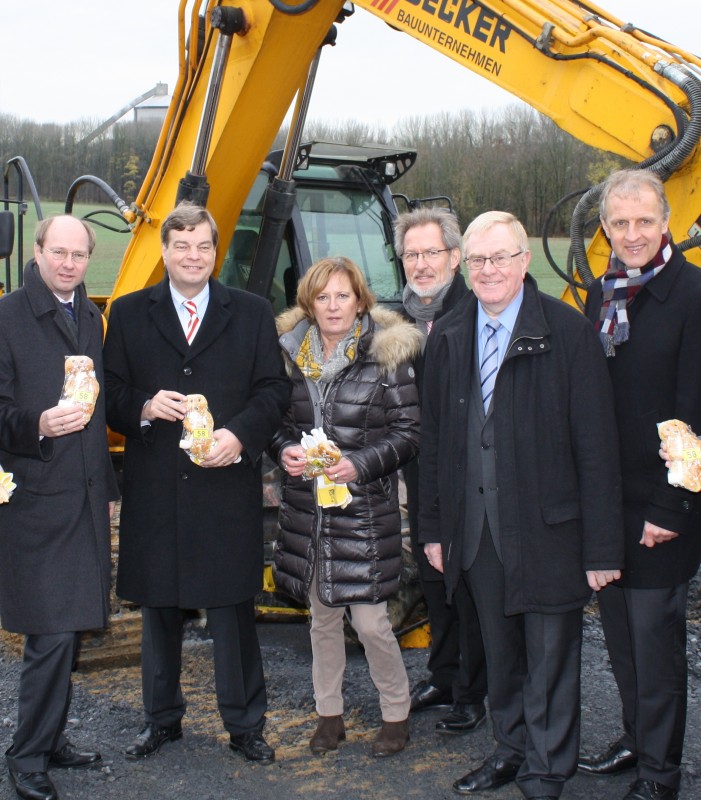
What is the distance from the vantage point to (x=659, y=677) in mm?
3357

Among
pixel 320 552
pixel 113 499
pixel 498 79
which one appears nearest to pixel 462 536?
pixel 320 552

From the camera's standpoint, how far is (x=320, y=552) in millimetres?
3754

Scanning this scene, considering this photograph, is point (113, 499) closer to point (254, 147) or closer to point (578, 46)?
point (254, 147)

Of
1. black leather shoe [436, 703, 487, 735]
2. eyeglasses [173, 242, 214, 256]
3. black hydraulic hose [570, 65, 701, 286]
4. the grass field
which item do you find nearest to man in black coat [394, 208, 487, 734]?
black leather shoe [436, 703, 487, 735]

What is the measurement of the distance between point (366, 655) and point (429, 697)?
2.08ft

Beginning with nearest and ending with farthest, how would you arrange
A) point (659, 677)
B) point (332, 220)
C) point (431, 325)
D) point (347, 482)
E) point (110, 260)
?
point (659, 677)
point (347, 482)
point (431, 325)
point (332, 220)
point (110, 260)

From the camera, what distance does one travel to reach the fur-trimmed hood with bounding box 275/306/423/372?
376 cm

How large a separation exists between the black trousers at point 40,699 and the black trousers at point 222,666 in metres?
0.40

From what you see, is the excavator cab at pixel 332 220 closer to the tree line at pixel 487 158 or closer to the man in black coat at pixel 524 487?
the man in black coat at pixel 524 487

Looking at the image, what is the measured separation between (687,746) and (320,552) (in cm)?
168

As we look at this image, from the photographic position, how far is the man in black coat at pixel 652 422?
10.5 feet

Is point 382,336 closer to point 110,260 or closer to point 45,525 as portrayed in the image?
point 45,525

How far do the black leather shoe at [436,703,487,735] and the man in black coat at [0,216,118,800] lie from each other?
1.49 metres

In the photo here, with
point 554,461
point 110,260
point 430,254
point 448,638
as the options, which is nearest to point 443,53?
point 430,254
